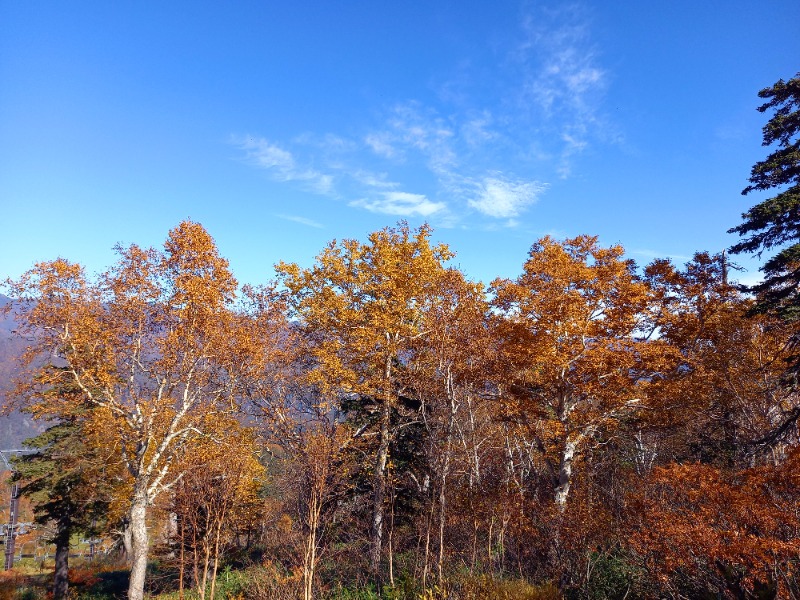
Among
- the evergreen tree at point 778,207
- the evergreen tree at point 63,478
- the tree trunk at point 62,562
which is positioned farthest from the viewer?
the tree trunk at point 62,562

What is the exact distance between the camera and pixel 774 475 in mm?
8516

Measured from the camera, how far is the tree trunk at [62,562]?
65.5ft

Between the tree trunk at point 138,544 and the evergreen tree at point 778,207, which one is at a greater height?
the evergreen tree at point 778,207

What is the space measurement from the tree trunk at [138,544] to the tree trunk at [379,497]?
695 centimetres

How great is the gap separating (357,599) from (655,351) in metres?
11.8

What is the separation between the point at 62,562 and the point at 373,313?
19.2m

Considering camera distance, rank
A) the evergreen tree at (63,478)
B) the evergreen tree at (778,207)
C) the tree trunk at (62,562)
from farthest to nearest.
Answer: the tree trunk at (62,562), the evergreen tree at (63,478), the evergreen tree at (778,207)

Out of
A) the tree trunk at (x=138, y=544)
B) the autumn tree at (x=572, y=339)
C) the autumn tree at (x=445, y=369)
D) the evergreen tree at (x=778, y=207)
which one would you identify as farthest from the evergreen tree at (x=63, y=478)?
the evergreen tree at (x=778, y=207)

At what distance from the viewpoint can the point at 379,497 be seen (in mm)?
14977

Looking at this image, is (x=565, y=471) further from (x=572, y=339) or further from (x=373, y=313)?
(x=373, y=313)

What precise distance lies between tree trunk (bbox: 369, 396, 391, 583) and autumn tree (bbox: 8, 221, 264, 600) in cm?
535

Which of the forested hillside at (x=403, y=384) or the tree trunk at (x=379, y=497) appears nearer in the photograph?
the forested hillside at (x=403, y=384)

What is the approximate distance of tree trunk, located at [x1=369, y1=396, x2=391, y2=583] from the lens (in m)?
14.1

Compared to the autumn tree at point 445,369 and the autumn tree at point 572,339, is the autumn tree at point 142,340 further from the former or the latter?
the autumn tree at point 572,339
